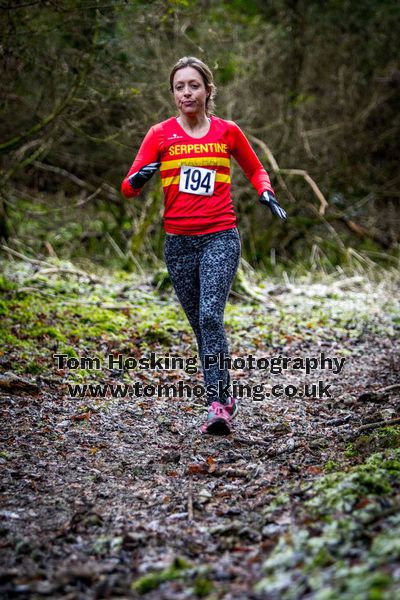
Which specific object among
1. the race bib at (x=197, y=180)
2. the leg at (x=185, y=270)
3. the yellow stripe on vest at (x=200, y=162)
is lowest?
the leg at (x=185, y=270)

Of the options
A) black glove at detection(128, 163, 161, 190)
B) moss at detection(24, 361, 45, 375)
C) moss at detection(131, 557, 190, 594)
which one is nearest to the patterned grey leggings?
black glove at detection(128, 163, 161, 190)

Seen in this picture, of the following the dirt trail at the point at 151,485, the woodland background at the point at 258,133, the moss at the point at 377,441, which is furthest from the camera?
the woodland background at the point at 258,133

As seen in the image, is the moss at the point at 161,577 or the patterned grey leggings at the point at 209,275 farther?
the patterned grey leggings at the point at 209,275

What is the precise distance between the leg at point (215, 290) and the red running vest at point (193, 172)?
118mm

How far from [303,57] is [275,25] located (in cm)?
82

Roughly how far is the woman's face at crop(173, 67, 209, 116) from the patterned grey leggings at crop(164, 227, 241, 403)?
0.79 m

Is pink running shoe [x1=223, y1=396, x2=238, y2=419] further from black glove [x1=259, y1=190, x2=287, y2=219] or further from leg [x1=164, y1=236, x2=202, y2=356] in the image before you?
black glove [x1=259, y1=190, x2=287, y2=219]

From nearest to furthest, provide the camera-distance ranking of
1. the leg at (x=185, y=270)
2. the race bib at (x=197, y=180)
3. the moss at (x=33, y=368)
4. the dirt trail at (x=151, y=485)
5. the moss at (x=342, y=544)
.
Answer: the moss at (x=342, y=544)
the dirt trail at (x=151, y=485)
the race bib at (x=197, y=180)
the leg at (x=185, y=270)
the moss at (x=33, y=368)

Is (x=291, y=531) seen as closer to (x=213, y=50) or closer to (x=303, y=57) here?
(x=213, y=50)

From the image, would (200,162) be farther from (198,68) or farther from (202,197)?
(198,68)

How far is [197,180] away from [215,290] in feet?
2.26

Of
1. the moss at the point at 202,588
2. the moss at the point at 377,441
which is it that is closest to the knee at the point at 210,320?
the moss at the point at 377,441

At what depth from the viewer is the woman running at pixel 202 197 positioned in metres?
4.05

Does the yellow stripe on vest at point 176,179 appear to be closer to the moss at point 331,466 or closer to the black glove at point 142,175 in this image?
the black glove at point 142,175
